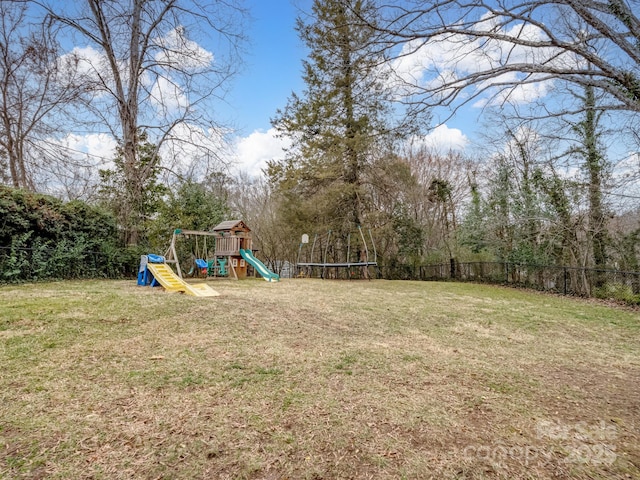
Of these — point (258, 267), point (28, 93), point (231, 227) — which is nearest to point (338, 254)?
point (258, 267)

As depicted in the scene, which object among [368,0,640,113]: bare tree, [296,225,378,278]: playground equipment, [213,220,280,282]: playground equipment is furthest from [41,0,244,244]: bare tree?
[368,0,640,113]: bare tree

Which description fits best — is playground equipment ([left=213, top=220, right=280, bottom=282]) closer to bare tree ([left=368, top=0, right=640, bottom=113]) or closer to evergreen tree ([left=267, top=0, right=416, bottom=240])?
evergreen tree ([left=267, top=0, right=416, bottom=240])

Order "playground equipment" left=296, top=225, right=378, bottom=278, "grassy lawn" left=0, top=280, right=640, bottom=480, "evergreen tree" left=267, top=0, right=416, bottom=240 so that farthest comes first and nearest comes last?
"playground equipment" left=296, top=225, right=378, bottom=278 → "evergreen tree" left=267, top=0, right=416, bottom=240 → "grassy lawn" left=0, top=280, right=640, bottom=480

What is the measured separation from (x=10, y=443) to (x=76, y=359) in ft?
4.16

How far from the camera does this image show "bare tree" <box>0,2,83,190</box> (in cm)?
958

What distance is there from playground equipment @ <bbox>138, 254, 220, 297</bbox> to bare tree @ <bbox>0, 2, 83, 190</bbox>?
5.64 m

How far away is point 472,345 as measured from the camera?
4.05 metres

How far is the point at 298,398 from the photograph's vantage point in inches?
95.8

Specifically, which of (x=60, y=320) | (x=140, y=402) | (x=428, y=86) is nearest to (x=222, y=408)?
(x=140, y=402)

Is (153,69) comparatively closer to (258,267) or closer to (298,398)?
(258,267)

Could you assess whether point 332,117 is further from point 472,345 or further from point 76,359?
point 76,359

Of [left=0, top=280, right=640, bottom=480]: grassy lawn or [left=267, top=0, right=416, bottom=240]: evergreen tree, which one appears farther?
[left=267, top=0, right=416, bottom=240]: evergreen tree

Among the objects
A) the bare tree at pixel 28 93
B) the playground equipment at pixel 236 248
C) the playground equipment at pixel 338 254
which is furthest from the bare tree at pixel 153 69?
the playground equipment at pixel 338 254

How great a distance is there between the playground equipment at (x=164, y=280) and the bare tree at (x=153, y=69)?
3.13 m
